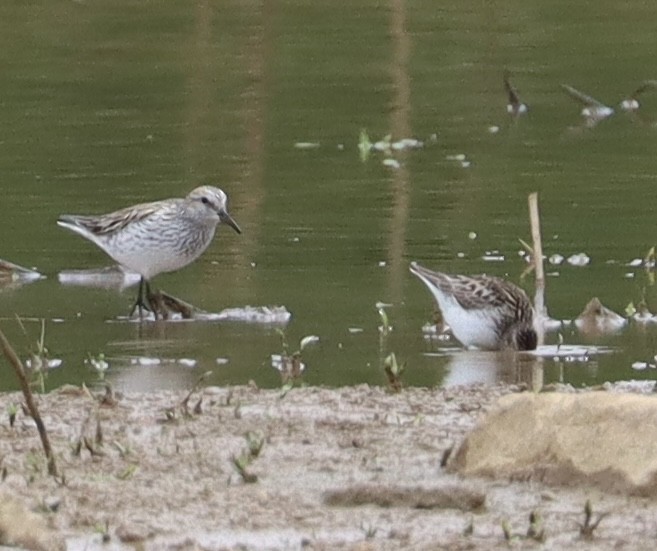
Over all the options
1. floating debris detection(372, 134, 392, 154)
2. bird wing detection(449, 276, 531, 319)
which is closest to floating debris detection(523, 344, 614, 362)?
bird wing detection(449, 276, 531, 319)

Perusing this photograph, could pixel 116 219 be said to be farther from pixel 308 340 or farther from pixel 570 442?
pixel 570 442

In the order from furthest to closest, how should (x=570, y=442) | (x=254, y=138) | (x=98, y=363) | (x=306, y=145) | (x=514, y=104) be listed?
(x=514, y=104), (x=254, y=138), (x=306, y=145), (x=98, y=363), (x=570, y=442)

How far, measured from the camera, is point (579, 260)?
11.6 metres

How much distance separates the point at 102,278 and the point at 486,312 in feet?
8.90

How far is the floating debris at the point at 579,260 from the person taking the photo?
38.0 feet

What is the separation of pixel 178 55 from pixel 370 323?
11480 mm

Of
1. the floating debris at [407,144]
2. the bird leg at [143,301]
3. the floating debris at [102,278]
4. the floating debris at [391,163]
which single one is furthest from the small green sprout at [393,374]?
the floating debris at [407,144]

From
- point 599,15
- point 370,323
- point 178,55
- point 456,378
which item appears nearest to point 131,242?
point 370,323

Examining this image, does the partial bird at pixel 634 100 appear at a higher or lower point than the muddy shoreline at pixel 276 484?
higher

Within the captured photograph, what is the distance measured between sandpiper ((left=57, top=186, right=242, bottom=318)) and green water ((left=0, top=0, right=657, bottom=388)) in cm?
19

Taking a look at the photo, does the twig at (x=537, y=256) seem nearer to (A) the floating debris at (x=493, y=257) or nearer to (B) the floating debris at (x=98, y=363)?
(A) the floating debris at (x=493, y=257)

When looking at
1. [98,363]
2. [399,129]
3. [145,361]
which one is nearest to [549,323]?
[145,361]

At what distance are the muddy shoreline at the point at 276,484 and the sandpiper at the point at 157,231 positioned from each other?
3.45 meters

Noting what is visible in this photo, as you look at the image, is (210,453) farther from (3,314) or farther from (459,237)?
(459,237)
